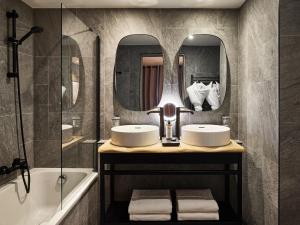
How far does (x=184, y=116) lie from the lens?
99.4 inches

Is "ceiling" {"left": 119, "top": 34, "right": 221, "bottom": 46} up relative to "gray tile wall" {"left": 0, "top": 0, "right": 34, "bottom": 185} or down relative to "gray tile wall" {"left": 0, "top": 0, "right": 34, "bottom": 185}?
up

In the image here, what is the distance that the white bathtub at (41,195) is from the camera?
1.93m

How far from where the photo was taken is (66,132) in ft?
6.46

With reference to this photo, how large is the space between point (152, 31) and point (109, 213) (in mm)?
1759

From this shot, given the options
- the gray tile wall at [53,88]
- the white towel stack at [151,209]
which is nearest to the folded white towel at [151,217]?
the white towel stack at [151,209]

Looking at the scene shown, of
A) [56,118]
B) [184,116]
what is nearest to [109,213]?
[56,118]

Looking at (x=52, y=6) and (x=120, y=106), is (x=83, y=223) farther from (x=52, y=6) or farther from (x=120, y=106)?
(x=52, y=6)

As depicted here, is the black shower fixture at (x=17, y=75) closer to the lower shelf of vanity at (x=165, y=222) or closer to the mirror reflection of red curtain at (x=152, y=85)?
the lower shelf of vanity at (x=165, y=222)

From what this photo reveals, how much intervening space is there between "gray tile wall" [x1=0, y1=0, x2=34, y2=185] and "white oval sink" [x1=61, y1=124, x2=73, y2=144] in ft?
1.69

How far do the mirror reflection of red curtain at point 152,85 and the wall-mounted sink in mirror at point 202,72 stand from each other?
0.66 feet

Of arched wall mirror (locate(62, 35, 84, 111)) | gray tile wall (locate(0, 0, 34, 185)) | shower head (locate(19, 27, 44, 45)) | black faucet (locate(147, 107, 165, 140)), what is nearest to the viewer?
arched wall mirror (locate(62, 35, 84, 111))

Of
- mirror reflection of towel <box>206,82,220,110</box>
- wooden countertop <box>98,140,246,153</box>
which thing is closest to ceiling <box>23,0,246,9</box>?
mirror reflection of towel <box>206,82,220,110</box>

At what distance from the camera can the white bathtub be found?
6.35 ft

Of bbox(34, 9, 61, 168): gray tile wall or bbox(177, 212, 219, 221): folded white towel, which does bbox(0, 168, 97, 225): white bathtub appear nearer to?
bbox(34, 9, 61, 168): gray tile wall
